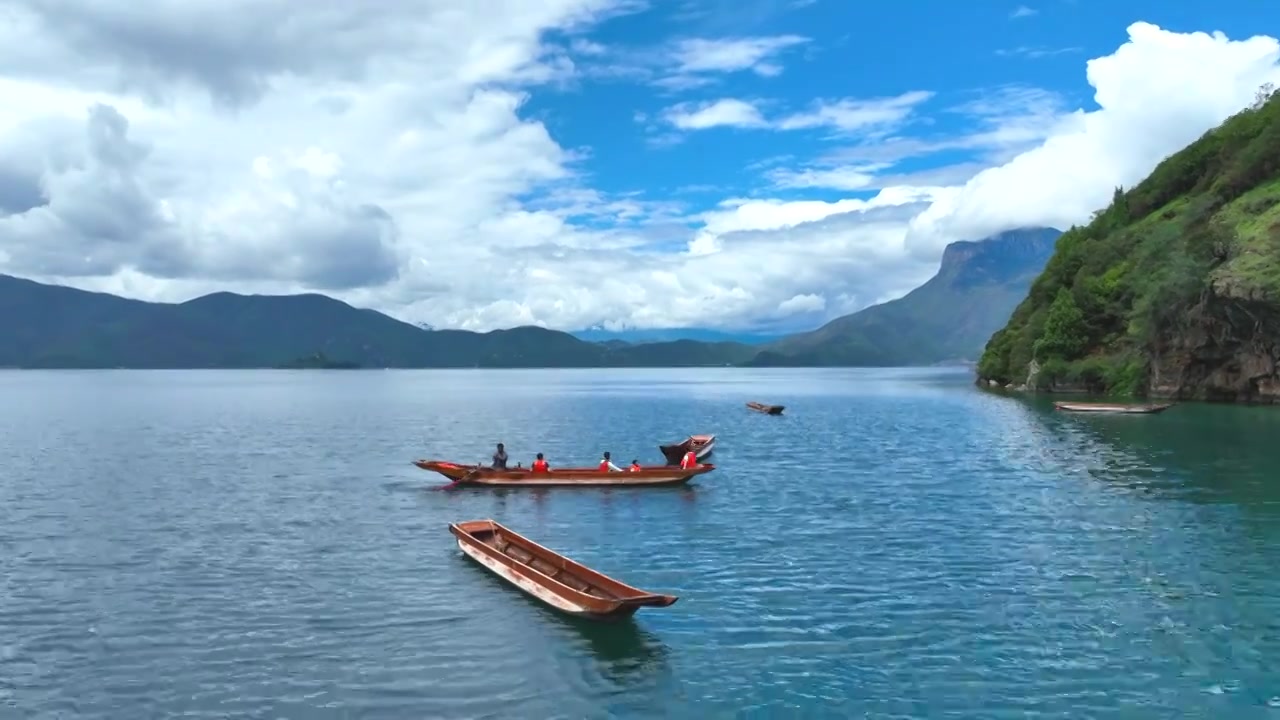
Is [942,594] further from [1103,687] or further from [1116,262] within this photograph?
[1116,262]

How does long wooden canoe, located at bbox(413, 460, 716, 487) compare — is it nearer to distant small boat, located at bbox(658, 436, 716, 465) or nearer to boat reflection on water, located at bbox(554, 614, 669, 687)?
distant small boat, located at bbox(658, 436, 716, 465)

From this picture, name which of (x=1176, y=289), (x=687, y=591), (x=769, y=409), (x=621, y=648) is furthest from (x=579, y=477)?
(x=1176, y=289)

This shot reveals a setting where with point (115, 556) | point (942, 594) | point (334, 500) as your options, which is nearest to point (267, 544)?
point (115, 556)

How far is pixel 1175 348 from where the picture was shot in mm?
117000

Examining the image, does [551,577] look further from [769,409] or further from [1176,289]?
[1176,289]

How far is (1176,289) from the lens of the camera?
352 feet

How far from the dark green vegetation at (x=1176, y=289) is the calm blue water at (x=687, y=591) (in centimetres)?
4629

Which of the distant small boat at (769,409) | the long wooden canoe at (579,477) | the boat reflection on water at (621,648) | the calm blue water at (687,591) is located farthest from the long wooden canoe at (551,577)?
the distant small boat at (769,409)

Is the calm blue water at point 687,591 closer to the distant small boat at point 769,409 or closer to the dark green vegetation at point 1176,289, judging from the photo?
the dark green vegetation at point 1176,289

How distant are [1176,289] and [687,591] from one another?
9991 centimetres

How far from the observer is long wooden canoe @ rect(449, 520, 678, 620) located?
2538 centimetres

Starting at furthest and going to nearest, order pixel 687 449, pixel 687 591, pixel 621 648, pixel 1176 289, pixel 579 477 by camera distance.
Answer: pixel 1176 289
pixel 687 449
pixel 579 477
pixel 687 591
pixel 621 648

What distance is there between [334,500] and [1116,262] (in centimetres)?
13676

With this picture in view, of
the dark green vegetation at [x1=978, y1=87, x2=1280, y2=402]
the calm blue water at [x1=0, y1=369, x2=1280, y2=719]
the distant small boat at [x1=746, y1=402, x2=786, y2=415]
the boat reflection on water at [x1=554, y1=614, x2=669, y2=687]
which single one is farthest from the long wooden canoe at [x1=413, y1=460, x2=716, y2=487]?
the dark green vegetation at [x1=978, y1=87, x2=1280, y2=402]
